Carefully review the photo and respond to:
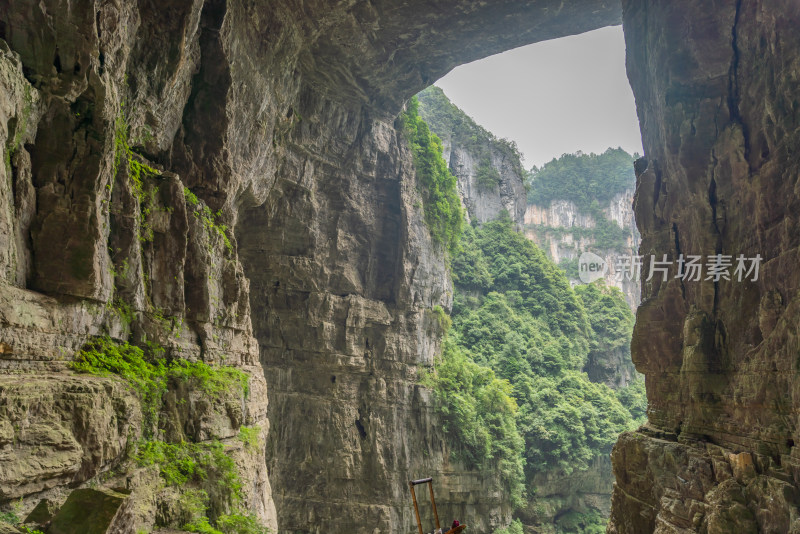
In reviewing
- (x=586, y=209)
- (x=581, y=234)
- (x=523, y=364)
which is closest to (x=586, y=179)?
(x=586, y=209)

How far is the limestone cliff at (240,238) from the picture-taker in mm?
6918

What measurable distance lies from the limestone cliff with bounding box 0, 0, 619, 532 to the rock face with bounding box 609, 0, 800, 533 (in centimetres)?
716

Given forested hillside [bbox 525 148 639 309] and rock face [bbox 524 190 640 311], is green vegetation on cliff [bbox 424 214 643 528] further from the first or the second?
forested hillside [bbox 525 148 639 309]

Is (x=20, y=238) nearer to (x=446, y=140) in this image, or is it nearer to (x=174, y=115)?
(x=174, y=115)

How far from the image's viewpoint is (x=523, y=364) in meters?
32.9

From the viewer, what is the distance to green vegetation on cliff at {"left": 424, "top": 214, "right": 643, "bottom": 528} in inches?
1007

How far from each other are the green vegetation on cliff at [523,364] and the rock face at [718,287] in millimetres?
10716

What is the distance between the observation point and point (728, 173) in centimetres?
1338

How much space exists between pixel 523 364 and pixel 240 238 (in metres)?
19.3

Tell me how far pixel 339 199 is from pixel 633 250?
1979 inches

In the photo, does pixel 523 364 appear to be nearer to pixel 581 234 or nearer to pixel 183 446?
pixel 183 446

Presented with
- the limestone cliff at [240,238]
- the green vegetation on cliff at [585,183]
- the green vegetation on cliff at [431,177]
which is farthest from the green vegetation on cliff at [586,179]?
the limestone cliff at [240,238]

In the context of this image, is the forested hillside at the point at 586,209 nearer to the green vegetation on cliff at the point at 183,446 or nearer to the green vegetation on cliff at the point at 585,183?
the green vegetation on cliff at the point at 585,183

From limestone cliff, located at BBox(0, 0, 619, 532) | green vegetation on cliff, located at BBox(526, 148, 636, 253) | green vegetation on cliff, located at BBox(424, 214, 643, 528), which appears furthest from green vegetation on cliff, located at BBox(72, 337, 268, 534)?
green vegetation on cliff, located at BBox(526, 148, 636, 253)
